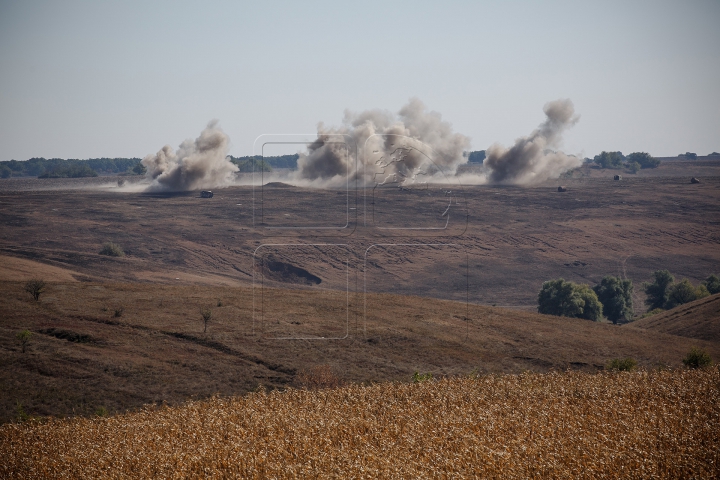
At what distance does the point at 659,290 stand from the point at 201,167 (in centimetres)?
7148

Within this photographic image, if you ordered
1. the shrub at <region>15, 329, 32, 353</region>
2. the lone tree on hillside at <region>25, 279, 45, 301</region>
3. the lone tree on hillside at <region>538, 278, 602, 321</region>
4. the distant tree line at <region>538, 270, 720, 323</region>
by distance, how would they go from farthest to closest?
the distant tree line at <region>538, 270, 720, 323</region> → the lone tree on hillside at <region>538, 278, 602, 321</region> → the lone tree on hillside at <region>25, 279, 45, 301</region> → the shrub at <region>15, 329, 32, 353</region>

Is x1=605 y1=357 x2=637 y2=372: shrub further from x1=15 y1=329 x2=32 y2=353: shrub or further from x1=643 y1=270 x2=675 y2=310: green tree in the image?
x1=643 y1=270 x2=675 y2=310: green tree

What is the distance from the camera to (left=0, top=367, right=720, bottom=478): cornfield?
40.4 feet

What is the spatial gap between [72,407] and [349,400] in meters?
12.0

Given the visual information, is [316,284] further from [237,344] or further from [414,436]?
[414,436]

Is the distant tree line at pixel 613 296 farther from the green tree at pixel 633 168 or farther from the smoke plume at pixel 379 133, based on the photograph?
the green tree at pixel 633 168

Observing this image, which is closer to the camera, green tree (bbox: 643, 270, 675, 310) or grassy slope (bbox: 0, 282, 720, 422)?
grassy slope (bbox: 0, 282, 720, 422)

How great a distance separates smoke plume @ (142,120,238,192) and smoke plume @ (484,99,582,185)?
47.6 meters

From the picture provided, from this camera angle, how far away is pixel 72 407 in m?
25.2

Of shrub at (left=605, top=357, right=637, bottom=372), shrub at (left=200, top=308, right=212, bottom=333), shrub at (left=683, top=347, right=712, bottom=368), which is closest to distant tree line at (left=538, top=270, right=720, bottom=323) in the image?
shrub at (left=605, top=357, right=637, bottom=372)

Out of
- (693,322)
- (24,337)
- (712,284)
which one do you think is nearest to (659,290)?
(712,284)

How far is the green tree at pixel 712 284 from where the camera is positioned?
73.6 m

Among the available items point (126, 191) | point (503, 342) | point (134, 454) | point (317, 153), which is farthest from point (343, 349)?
point (126, 191)

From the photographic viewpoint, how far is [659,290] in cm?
7525
